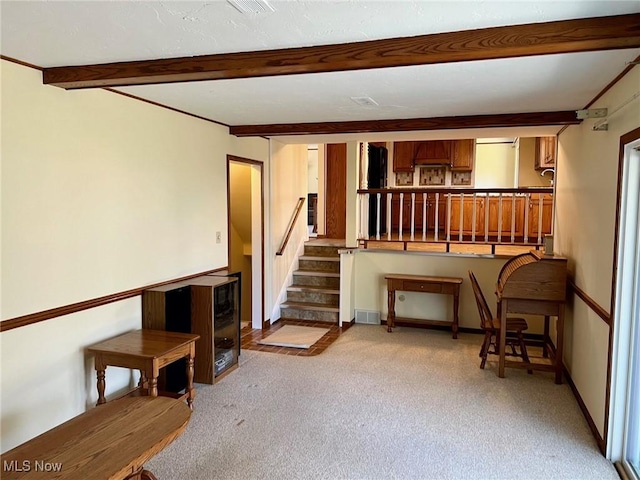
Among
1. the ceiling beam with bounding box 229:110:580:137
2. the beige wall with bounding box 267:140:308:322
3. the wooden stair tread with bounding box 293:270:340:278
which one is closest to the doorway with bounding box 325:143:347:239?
the beige wall with bounding box 267:140:308:322

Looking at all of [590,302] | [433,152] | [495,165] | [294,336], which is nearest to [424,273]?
[294,336]

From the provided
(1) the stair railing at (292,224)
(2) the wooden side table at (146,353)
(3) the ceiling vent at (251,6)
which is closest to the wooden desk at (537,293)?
(2) the wooden side table at (146,353)

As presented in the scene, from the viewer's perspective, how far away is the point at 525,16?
74.5 inches

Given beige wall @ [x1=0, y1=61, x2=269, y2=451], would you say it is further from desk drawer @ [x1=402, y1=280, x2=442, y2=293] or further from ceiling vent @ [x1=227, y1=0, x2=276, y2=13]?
desk drawer @ [x1=402, y1=280, x2=442, y2=293]

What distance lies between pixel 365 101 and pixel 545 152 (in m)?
5.63

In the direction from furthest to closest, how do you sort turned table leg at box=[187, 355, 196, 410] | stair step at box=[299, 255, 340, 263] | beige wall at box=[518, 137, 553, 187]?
beige wall at box=[518, 137, 553, 187]
stair step at box=[299, 255, 340, 263]
turned table leg at box=[187, 355, 196, 410]

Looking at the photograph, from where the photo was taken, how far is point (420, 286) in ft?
17.7

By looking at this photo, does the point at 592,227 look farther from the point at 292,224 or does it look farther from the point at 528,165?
the point at 528,165

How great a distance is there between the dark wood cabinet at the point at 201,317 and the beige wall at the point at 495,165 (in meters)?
7.10

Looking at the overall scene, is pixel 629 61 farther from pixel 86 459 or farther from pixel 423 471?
pixel 86 459

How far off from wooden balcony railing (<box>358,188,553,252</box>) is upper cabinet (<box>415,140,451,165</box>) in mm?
1213

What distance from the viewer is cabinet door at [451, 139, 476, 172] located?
29.3ft

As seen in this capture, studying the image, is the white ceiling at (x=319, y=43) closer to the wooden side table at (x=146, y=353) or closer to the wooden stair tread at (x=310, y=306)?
the wooden side table at (x=146, y=353)

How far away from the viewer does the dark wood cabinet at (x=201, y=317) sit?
3578 mm
